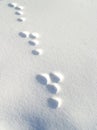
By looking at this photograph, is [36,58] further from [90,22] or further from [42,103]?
[90,22]

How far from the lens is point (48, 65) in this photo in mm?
1402

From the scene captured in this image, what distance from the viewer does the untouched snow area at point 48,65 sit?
1140 mm

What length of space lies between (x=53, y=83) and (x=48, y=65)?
0.47ft

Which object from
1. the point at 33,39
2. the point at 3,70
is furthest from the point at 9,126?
the point at 33,39

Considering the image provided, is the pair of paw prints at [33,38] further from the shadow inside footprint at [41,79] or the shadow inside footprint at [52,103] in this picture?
the shadow inside footprint at [52,103]

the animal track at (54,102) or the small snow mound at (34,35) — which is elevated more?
the animal track at (54,102)

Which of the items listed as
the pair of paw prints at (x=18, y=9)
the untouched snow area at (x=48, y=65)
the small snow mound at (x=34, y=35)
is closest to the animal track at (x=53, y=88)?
the untouched snow area at (x=48, y=65)

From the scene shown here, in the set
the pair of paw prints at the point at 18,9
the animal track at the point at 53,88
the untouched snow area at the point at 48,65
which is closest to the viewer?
the untouched snow area at the point at 48,65

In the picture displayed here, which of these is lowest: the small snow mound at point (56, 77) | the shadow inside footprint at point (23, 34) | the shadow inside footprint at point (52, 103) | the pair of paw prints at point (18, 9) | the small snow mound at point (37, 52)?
the pair of paw prints at point (18, 9)

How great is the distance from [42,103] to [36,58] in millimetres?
318

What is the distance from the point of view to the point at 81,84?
1.30 meters

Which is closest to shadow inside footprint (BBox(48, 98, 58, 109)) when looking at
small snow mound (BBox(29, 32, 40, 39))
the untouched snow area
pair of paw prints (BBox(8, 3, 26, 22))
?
the untouched snow area

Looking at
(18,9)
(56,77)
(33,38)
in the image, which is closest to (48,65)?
(56,77)

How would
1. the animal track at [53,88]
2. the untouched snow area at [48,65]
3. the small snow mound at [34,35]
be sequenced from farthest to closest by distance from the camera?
the small snow mound at [34,35] → the animal track at [53,88] → the untouched snow area at [48,65]
